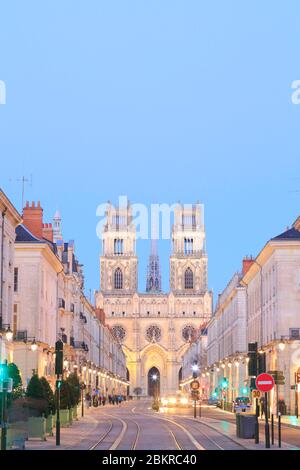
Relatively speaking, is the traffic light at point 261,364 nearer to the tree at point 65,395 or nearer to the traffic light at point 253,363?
the traffic light at point 253,363

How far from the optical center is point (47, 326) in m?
75.2

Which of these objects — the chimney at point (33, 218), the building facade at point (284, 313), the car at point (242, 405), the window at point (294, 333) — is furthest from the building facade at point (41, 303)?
the window at point (294, 333)

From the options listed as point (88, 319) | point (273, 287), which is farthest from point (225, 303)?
point (273, 287)

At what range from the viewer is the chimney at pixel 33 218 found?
7519cm

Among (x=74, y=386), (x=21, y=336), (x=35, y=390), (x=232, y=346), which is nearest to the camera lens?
(x=35, y=390)

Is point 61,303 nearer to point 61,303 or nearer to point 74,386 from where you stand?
point 61,303

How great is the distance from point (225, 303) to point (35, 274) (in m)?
51.1

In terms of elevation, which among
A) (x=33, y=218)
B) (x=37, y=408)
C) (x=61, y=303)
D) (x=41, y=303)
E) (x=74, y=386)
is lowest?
(x=37, y=408)

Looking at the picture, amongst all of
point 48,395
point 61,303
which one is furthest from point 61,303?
point 48,395

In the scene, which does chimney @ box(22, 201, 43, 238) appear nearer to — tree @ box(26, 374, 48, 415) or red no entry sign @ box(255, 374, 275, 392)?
tree @ box(26, 374, 48, 415)

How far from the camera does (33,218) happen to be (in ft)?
249

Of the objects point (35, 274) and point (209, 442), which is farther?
point (35, 274)
